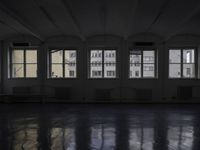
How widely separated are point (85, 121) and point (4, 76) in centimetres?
643

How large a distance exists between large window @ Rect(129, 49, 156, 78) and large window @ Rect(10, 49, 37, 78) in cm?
468

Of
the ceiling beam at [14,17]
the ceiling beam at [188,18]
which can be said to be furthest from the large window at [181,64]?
the ceiling beam at [14,17]

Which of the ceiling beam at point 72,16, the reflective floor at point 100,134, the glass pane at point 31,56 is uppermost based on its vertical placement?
the ceiling beam at point 72,16

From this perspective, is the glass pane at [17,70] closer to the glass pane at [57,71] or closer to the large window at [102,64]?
the glass pane at [57,71]

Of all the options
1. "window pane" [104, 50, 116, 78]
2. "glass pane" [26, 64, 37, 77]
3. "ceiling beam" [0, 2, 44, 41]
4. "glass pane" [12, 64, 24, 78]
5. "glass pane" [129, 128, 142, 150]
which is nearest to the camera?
Answer: "glass pane" [129, 128, 142, 150]

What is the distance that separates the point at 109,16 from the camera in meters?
7.73

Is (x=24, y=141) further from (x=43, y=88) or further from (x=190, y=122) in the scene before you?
(x=43, y=88)

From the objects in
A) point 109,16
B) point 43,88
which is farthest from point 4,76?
point 109,16

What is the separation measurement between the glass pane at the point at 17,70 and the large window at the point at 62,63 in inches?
56.5

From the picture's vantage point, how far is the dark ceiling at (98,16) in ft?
20.6

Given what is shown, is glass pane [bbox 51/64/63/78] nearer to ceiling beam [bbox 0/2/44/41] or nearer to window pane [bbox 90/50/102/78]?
window pane [bbox 90/50/102/78]

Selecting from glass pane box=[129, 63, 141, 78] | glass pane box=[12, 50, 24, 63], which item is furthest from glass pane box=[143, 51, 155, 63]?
glass pane box=[12, 50, 24, 63]

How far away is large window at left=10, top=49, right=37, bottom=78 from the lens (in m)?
10.8

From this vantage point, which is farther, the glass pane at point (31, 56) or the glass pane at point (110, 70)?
the glass pane at point (31, 56)
